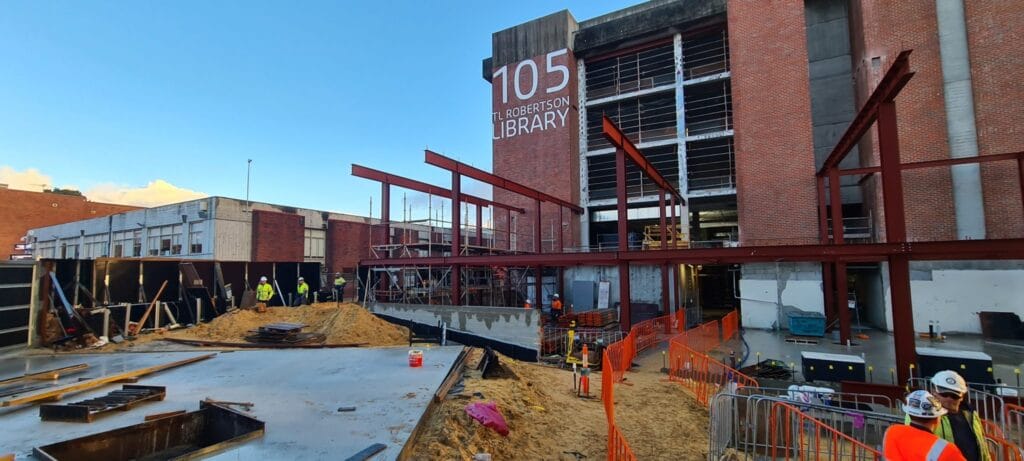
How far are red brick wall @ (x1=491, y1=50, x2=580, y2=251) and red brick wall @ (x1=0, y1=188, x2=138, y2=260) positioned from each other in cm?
4883

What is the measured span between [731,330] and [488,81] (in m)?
29.6

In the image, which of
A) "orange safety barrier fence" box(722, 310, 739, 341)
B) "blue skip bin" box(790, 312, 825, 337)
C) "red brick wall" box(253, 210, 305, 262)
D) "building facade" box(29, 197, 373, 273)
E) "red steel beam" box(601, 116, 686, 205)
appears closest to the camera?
"red steel beam" box(601, 116, 686, 205)

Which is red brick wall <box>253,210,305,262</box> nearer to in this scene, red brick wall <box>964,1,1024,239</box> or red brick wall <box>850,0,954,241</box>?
red brick wall <box>850,0,954,241</box>

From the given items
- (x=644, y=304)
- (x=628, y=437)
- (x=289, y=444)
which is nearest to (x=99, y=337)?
(x=289, y=444)

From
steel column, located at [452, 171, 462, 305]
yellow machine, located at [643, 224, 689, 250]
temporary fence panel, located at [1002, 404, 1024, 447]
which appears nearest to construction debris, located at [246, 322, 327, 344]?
steel column, located at [452, 171, 462, 305]

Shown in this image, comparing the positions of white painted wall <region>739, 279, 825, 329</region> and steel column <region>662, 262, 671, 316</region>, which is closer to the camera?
white painted wall <region>739, 279, 825, 329</region>

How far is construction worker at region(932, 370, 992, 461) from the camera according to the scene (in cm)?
362

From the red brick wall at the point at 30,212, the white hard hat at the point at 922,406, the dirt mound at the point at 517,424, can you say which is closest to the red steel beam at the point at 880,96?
the white hard hat at the point at 922,406

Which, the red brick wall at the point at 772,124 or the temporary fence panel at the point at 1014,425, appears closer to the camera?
the temporary fence panel at the point at 1014,425

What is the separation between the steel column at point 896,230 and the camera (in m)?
11.4

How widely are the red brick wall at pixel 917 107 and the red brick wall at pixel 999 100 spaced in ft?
4.21

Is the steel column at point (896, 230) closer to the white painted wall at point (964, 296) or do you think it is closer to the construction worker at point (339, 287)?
the white painted wall at point (964, 296)

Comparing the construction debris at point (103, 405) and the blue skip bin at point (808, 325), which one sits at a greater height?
the construction debris at point (103, 405)

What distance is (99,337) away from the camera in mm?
13812
